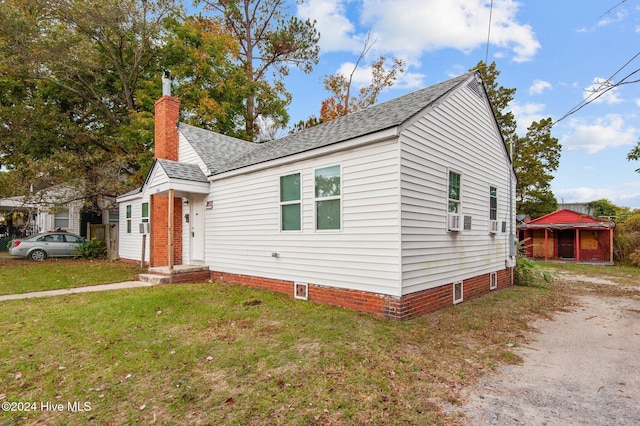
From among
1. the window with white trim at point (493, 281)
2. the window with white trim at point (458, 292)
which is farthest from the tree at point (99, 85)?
the window with white trim at point (493, 281)

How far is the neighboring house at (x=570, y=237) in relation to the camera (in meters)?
17.3

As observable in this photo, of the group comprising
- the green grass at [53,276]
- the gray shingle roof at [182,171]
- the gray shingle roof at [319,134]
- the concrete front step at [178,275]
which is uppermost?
the gray shingle roof at [319,134]

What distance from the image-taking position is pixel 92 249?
16047 mm

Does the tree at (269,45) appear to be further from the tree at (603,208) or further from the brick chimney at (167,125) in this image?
the tree at (603,208)

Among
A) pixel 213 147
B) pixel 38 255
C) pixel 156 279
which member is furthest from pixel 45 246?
pixel 213 147

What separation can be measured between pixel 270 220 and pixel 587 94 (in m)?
6.63

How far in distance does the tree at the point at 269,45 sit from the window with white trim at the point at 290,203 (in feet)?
46.3

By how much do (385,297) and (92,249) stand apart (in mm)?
16072

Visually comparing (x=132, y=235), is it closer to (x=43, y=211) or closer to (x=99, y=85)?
(x=43, y=211)

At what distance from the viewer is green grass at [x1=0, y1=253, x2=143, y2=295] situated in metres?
8.59

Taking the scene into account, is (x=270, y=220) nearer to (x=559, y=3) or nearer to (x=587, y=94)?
(x=587, y=94)

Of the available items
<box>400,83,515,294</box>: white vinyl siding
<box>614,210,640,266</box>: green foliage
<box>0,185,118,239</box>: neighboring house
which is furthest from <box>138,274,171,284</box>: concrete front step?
<box>614,210,640,266</box>: green foliage

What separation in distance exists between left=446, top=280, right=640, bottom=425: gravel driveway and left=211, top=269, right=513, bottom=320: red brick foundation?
1668mm

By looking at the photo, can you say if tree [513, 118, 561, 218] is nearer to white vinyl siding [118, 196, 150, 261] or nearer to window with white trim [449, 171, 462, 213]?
window with white trim [449, 171, 462, 213]
